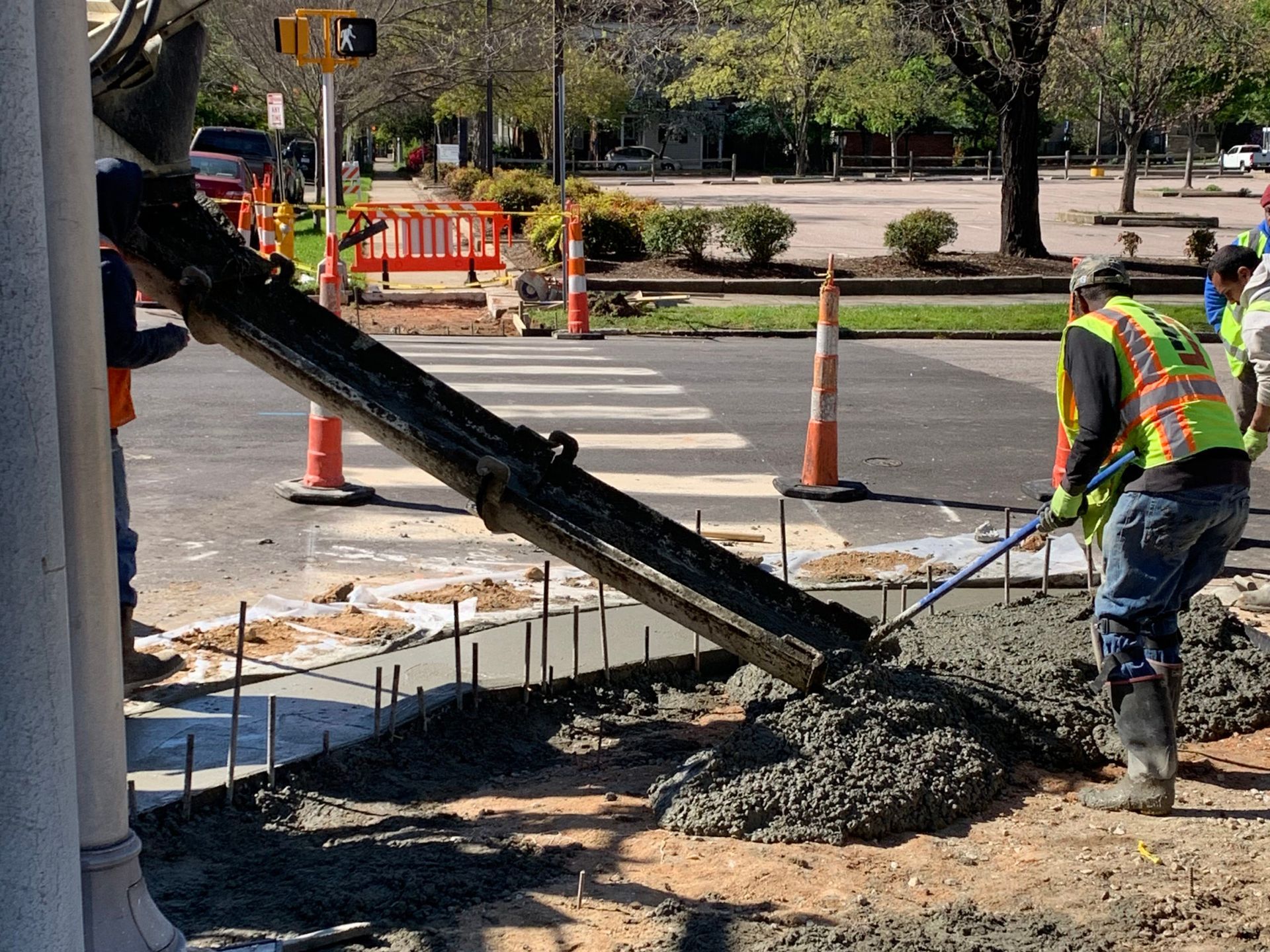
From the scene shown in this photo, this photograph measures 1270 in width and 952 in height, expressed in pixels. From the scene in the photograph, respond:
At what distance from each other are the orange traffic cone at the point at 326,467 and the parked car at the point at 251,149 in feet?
82.6

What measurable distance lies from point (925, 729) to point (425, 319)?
48.5 ft

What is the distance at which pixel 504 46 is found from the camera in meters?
33.3

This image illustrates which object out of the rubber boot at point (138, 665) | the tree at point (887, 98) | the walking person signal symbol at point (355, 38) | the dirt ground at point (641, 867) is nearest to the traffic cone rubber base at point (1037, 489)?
the dirt ground at point (641, 867)

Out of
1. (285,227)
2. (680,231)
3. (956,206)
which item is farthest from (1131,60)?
(285,227)

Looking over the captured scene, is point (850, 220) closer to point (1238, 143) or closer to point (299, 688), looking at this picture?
point (299, 688)

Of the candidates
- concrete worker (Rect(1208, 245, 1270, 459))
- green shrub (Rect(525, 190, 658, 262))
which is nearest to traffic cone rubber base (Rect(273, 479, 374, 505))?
concrete worker (Rect(1208, 245, 1270, 459))

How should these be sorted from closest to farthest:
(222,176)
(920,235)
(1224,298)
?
(1224,298) < (920,235) < (222,176)

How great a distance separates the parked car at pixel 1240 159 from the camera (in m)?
62.6

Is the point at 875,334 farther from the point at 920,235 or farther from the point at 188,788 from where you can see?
the point at 188,788

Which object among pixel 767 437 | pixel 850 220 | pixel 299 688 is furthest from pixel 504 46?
pixel 299 688

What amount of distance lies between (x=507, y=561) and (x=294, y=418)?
4.31 metres

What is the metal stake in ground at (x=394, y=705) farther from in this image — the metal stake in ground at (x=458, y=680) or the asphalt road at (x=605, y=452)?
the asphalt road at (x=605, y=452)

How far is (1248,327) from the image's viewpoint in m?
8.36

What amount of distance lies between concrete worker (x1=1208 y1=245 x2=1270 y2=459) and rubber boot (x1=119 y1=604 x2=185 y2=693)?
5627 millimetres
